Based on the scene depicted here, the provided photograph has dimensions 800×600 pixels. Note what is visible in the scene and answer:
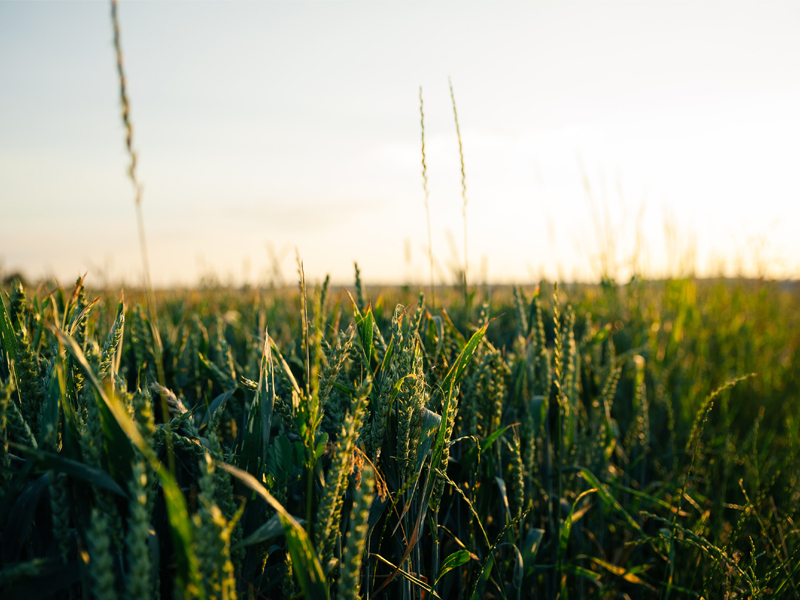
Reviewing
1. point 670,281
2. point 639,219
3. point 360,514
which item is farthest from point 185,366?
point 670,281

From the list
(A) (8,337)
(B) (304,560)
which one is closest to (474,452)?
(B) (304,560)

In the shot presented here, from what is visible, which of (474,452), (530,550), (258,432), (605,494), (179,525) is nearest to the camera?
(179,525)

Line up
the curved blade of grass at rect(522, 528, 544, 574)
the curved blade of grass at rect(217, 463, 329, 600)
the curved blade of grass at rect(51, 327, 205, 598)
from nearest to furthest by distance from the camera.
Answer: the curved blade of grass at rect(51, 327, 205, 598)
the curved blade of grass at rect(217, 463, 329, 600)
the curved blade of grass at rect(522, 528, 544, 574)

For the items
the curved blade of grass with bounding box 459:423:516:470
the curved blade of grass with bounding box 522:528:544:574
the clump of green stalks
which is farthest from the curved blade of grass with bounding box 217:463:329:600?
the curved blade of grass with bounding box 522:528:544:574

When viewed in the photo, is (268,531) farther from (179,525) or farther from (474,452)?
(474,452)

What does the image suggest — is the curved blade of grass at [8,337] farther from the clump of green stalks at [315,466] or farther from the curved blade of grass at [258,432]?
the curved blade of grass at [258,432]

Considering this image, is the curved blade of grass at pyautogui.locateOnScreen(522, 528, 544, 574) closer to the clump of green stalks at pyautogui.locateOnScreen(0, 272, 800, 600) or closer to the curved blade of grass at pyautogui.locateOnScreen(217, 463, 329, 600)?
the clump of green stalks at pyautogui.locateOnScreen(0, 272, 800, 600)

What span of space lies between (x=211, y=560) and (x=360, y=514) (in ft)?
0.54

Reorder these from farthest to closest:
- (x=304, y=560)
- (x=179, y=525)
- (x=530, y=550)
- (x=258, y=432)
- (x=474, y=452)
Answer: (x=530, y=550) < (x=474, y=452) < (x=258, y=432) < (x=304, y=560) < (x=179, y=525)

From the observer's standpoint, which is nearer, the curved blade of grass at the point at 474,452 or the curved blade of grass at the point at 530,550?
the curved blade of grass at the point at 474,452

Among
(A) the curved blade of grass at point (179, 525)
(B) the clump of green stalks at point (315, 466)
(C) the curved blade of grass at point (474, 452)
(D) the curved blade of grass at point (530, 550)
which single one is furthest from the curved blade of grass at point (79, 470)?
(D) the curved blade of grass at point (530, 550)

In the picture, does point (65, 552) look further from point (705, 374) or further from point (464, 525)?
point (705, 374)

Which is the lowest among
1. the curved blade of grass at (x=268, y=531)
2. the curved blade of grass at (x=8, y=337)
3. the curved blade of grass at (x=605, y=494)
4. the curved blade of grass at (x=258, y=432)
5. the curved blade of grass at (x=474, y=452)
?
the curved blade of grass at (x=605, y=494)

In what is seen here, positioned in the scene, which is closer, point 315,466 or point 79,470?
point 79,470
